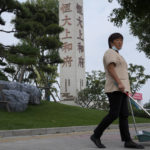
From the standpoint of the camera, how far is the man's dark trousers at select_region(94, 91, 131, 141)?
4.07m

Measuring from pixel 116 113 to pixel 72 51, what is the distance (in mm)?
24656

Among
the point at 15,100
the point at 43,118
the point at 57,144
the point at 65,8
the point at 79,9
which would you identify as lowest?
the point at 43,118

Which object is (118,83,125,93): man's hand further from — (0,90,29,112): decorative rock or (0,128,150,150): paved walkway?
(0,90,29,112): decorative rock

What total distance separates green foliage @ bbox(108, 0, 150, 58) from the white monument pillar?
1373 centimetres

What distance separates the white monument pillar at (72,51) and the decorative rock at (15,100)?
51.4 feet

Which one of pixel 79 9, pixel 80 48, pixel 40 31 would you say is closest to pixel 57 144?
pixel 40 31

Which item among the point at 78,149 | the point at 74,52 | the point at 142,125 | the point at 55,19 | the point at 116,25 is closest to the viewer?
the point at 78,149

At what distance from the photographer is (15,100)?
1282cm

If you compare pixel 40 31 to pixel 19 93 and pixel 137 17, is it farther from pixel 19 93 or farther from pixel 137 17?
pixel 137 17

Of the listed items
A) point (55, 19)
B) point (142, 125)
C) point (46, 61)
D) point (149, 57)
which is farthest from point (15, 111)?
point (55, 19)

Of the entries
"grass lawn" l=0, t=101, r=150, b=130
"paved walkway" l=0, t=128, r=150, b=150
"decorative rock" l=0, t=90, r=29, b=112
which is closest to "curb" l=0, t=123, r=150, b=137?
"grass lawn" l=0, t=101, r=150, b=130

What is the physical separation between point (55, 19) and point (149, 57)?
9717mm

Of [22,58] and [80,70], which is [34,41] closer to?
[80,70]

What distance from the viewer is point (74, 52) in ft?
93.4
